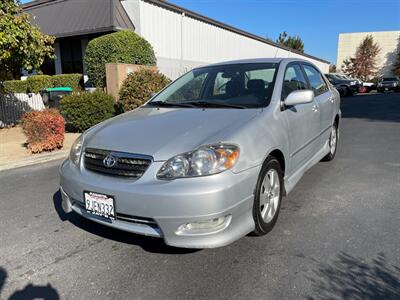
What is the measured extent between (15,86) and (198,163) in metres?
16.9

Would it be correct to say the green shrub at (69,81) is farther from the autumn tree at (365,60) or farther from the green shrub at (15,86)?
the autumn tree at (365,60)

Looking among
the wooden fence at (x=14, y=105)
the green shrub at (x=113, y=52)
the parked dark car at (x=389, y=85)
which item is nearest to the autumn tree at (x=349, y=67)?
the parked dark car at (x=389, y=85)

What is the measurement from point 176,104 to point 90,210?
159 centimetres

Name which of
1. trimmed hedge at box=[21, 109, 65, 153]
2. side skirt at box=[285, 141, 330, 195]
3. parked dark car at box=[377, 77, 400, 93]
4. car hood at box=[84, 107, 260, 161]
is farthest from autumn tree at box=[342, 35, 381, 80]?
car hood at box=[84, 107, 260, 161]

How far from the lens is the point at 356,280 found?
8.75ft

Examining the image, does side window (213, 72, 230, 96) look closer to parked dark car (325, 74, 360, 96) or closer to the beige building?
parked dark car (325, 74, 360, 96)

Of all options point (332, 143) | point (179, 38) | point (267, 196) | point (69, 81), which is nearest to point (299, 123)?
point (267, 196)

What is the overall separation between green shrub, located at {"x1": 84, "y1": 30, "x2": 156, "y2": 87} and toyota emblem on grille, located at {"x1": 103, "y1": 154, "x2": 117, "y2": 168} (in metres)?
10.8

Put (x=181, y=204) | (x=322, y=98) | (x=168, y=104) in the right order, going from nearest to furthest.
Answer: (x=181, y=204), (x=168, y=104), (x=322, y=98)

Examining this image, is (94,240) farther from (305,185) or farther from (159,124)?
(305,185)

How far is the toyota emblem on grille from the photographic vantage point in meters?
2.97

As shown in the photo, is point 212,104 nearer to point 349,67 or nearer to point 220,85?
point 220,85

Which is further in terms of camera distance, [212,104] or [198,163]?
[212,104]

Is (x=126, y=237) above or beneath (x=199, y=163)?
beneath
